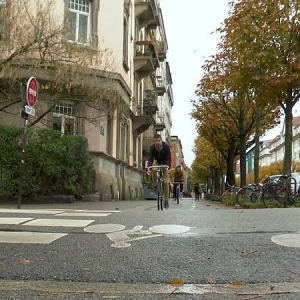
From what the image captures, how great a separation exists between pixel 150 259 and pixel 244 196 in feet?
46.4

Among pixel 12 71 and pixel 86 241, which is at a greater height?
pixel 12 71

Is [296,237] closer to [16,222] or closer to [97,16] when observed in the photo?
[16,222]

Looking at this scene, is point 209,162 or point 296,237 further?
point 209,162

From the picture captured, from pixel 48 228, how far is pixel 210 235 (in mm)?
2531

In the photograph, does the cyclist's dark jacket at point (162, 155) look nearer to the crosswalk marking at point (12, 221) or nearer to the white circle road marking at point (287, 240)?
the crosswalk marking at point (12, 221)

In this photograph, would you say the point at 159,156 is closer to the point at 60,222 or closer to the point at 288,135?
the point at 60,222

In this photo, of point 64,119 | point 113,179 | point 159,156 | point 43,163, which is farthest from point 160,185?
point 113,179

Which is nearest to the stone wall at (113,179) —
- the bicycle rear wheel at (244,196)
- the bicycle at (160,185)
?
the bicycle rear wheel at (244,196)

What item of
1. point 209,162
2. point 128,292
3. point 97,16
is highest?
point 97,16

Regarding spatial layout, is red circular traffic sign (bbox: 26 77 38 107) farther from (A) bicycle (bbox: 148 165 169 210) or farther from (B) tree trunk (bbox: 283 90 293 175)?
(B) tree trunk (bbox: 283 90 293 175)

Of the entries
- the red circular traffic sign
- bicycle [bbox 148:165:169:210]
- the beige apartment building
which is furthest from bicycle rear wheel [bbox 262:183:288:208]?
the red circular traffic sign

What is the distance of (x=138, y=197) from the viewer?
32.2m

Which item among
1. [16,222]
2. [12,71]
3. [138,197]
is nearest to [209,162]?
[138,197]

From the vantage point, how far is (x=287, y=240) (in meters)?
6.76
